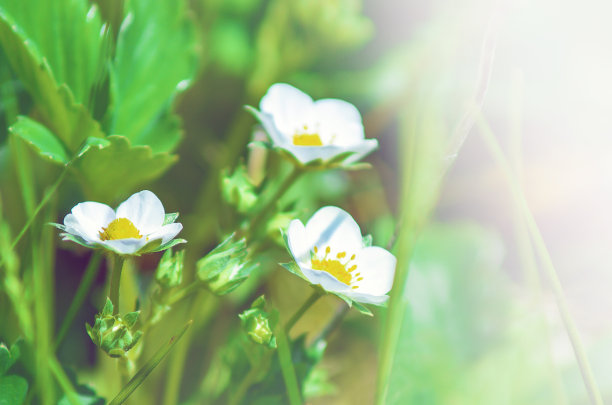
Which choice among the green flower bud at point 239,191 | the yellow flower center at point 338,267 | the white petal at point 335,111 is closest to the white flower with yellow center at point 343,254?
the yellow flower center at point 338,267

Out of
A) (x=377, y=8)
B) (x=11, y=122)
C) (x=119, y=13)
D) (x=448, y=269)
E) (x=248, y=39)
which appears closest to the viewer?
(x=11, y=122)

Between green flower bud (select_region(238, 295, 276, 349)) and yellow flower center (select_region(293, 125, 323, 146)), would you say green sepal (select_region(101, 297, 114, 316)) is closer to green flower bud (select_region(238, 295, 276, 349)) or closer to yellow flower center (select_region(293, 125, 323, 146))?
green flower bud (select_region(238, 295, 276, 349))

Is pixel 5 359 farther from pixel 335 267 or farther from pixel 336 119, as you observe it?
pixel 336 119

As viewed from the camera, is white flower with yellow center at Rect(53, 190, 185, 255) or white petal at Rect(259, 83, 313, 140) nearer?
white flower with yellow center at Rect(53, 190, 185, 255)

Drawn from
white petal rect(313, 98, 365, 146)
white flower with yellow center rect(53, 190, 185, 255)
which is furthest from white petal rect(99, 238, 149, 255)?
white petal rect(313, 98, 365, 146)

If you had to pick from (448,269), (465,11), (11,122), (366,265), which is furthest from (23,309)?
(465,11)

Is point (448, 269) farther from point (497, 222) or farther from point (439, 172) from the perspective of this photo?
point (439, 172)

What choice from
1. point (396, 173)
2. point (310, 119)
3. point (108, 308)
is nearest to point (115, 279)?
point (108, 308)

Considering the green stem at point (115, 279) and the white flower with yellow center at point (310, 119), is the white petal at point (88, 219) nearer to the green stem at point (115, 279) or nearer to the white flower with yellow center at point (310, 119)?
the green stem at point (115, 279)
